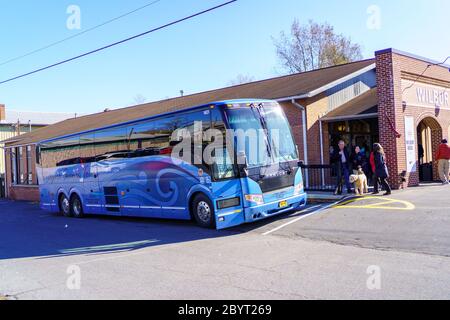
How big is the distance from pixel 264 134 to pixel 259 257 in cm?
403

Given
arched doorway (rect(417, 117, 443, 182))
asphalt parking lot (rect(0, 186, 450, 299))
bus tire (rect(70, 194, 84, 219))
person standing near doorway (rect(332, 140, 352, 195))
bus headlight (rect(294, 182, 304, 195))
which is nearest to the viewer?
asphalt parking lot (rect(0, 186, 450, 299))

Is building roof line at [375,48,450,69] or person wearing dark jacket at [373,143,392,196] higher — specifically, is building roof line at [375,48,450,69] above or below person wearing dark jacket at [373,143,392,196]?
above

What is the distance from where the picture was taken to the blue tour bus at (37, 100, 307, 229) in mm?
10898

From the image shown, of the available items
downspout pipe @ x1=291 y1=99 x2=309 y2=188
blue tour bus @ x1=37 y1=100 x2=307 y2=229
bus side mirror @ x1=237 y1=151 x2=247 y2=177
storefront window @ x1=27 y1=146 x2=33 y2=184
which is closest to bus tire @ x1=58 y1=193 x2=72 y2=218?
blue tour bus @ x1=37 y1=100 x2=307 y2=229

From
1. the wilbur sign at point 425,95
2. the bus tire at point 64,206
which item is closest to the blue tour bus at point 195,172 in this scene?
the bus tire at point 64,206

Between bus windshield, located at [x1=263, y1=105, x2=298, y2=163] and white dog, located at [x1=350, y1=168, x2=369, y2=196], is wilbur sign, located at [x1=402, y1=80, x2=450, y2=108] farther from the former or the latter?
bus windshield, located at [x1=263, y1=105, x2=298, y2=163]

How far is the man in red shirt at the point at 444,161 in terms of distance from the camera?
1689 centimetres

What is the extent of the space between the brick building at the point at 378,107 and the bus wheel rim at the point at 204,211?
279 inches

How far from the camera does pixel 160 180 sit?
42.8ft

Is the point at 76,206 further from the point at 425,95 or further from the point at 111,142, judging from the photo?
the point at 425,95

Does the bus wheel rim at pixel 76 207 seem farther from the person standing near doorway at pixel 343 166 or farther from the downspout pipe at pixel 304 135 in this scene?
the person standing near doorway at pixel 343 166

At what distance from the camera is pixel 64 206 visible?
19.0 m

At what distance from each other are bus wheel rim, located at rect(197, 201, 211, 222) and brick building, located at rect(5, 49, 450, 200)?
709 centimetres

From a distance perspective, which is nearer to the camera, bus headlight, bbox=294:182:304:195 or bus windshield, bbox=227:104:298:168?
bus windshield, bbox=227:104:298:168
